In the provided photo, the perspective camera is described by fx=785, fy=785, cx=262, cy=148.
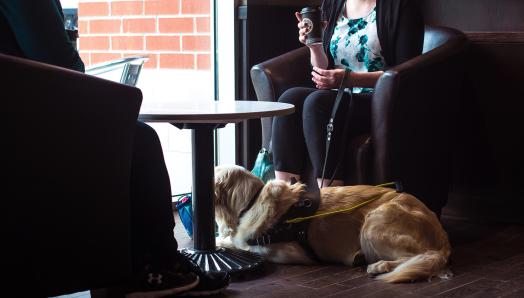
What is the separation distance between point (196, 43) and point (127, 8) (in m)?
0.42

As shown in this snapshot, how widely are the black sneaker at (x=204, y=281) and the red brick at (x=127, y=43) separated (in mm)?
1761

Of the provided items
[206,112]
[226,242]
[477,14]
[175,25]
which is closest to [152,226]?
[206,112]

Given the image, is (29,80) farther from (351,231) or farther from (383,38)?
(383,38)

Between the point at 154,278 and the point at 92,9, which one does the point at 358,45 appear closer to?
the point at 92,9

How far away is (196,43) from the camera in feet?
13.9

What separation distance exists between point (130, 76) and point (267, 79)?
76 cm

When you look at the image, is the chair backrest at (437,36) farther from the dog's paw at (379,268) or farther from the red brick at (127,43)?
the red brick at (127,43)

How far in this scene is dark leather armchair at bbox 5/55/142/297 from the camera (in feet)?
6.04

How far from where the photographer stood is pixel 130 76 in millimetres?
3105

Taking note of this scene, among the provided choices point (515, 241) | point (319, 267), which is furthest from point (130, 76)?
point (515, 241)

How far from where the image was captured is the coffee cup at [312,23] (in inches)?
112

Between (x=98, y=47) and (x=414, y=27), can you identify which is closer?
(x=414, y=27)

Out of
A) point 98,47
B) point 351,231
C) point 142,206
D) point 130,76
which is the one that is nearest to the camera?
point 142,206

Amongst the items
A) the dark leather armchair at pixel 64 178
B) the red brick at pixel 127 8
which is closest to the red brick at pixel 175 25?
the red brick at pixel 127 8
